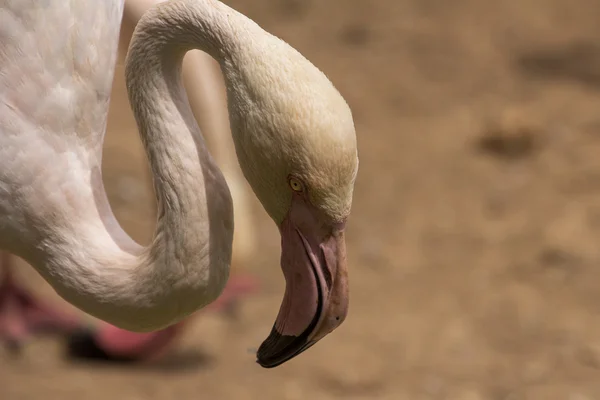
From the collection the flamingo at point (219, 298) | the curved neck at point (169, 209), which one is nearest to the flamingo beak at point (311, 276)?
the curved neck at point (169, 209)

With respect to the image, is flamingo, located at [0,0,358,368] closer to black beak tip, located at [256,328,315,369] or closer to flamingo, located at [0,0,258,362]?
black beak tip, located at [256,328,315,369]

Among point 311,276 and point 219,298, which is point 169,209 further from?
point 219,298

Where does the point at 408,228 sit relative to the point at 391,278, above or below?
above

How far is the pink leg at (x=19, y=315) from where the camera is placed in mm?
4527

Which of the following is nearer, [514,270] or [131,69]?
[131,69]

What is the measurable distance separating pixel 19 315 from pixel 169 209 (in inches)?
94.8

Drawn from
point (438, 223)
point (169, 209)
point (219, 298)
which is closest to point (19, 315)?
point (219, 298)

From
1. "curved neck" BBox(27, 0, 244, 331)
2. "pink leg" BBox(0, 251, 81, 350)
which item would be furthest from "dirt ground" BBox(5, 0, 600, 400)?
"curved neck" BBox(27, 0, 244, 331)

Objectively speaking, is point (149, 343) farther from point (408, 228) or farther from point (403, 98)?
point (403, 98)

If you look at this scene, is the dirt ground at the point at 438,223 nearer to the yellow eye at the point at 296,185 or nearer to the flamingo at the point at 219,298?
the flamingo at the point at 219,298

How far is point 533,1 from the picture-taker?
827cm

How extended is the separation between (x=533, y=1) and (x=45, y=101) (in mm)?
6375

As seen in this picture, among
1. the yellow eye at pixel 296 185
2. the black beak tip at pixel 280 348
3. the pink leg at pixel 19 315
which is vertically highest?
the pink leg at pixel 19 315

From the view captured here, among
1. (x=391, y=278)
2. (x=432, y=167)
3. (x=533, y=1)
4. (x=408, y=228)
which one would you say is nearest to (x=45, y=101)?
(x=391, y=278)
